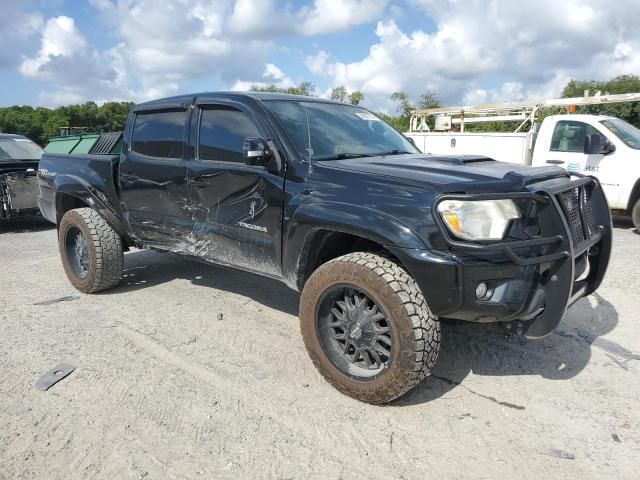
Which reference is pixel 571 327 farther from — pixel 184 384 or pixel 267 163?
pixel 184 384

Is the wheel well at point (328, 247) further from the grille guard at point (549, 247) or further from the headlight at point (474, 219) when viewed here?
the grille guard at point (549, 247)

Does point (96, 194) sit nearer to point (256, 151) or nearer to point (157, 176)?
point (157, 176)

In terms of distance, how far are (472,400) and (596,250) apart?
140 centimetres

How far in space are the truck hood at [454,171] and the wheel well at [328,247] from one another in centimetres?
44

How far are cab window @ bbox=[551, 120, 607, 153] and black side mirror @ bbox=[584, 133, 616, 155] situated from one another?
31 centimetres

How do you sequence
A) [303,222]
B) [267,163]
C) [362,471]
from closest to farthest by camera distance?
[362,471] < [303,222] < [267,163]

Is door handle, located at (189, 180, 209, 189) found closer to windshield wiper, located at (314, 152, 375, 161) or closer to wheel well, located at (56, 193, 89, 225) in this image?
windshield wiper, located at (314, 152, 375, 161)

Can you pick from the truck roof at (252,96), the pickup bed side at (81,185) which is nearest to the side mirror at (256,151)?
the truck roof at (252,96)

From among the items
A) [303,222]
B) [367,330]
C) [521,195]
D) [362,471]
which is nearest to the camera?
[362,471]

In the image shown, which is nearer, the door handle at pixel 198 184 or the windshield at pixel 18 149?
the door handle at pixel 198 184

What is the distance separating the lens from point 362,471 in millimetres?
2471

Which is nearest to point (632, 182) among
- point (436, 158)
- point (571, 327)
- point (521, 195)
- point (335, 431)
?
point (571, 327)

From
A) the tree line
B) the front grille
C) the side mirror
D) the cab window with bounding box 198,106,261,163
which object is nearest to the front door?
the cab window with bounding box 198,106,261,163

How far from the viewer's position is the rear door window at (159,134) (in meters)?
4.30
